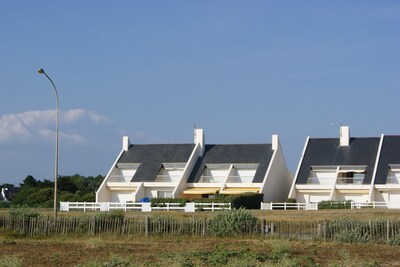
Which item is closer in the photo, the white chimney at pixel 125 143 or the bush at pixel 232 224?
the bush at pixel 232 224

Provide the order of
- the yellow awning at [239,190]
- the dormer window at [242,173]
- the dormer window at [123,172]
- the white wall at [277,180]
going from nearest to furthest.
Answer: the yellow awning at [239,190], the white wall at [277,180], the dormer window at [242,173], the dormer window at [123,172]

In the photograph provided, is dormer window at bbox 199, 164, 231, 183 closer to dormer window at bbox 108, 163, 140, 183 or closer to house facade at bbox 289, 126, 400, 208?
dormer window at bbox 108, 163, 140, 183

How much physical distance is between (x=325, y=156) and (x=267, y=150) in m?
5.75

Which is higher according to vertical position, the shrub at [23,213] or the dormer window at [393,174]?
the dormer window at [393,174]

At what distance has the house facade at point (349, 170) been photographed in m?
65.1

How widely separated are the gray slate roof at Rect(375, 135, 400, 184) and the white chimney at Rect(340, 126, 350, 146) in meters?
3.38

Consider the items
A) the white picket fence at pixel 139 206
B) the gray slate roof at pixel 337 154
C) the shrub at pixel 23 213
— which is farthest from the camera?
the gray slate roof at pixel 337 154

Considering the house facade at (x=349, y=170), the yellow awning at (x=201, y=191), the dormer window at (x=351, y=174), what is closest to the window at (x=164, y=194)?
the yellow awning at (x=201, y=191)

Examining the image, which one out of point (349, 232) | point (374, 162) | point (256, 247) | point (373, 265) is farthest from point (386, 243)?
point (374, 162)

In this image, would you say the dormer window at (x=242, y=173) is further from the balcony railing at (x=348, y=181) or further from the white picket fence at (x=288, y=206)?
the white picket fence at (x=288, y=206)

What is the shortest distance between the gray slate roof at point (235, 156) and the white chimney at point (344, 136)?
671 centimetres

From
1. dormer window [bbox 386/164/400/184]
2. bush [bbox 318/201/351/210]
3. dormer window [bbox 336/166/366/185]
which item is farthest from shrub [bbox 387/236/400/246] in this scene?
dormer window [bbox 336/166/366/185]

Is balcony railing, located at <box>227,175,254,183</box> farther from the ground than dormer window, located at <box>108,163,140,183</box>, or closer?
closer

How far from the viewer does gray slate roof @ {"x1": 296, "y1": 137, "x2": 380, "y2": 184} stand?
224ft
